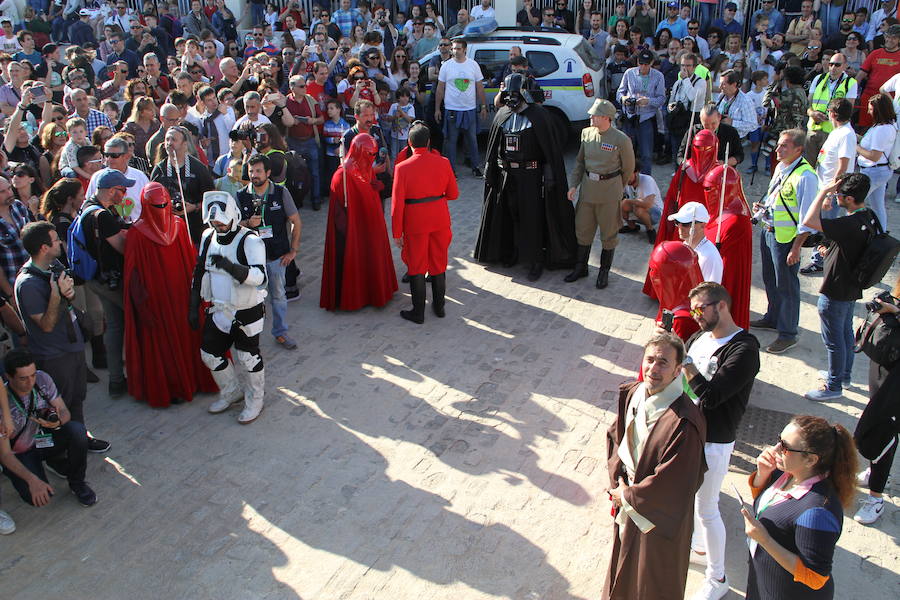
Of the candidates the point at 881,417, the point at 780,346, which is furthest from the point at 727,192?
the point at 881,417

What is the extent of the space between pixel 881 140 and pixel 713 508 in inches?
209

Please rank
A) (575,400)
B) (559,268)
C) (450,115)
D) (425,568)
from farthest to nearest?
1. (450,115)
2. (559,268)
3. (575,400)
4. (425,568)

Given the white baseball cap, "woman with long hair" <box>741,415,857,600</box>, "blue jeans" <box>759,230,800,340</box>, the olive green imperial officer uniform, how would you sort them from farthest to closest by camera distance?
the olive green imperial officer uniform
"blue jeans" <box>759,230,800,340</box>
the white baseball cap
"woman with long hair" <box>741,415,857,600</box>

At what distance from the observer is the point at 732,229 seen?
6.07 metres

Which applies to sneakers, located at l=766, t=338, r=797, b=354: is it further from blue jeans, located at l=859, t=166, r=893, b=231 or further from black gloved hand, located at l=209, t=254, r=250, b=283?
black gloved hand, located at l=209, t=254, r=250, b=283

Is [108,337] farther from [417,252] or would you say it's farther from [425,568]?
[425,568]

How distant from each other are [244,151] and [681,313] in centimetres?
479

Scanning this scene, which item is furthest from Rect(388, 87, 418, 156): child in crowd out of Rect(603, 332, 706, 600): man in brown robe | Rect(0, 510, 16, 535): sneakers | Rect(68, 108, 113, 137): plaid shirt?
Rect(603, 332, 706, 600): man in brown robe

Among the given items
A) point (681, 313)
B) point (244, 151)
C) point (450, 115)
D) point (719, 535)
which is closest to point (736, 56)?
point (450, 115)

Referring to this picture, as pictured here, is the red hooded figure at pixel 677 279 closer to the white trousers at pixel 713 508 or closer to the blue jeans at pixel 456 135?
the white trousers at pixel 713 508

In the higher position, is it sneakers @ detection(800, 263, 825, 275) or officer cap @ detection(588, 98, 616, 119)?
officer cap @ detection(588, 98, 616, 119)

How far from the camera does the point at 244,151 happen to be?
25.5ft

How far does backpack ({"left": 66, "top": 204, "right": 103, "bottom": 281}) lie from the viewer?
589 cm

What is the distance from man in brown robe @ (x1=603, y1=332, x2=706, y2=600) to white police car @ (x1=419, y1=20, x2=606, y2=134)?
869 cm
